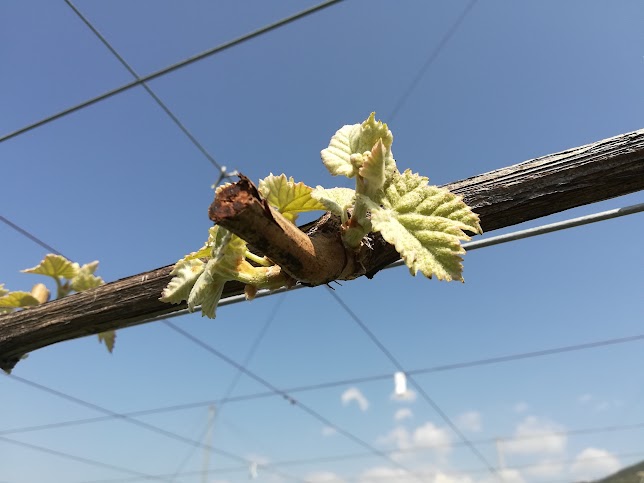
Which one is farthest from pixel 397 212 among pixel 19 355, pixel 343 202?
pixel 19 355

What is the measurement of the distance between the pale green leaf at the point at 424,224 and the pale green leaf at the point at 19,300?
0.65 m

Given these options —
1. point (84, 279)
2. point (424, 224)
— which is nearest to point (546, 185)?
point (424, 224)

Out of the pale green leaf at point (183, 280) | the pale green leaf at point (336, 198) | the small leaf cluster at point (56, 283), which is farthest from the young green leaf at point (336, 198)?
the small leaf cluster at point (56, 283)

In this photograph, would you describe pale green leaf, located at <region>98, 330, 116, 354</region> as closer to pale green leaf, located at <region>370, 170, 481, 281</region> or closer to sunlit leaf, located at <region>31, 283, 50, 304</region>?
sunlit leaf, located at <region>31, 283, 50, 304</region>

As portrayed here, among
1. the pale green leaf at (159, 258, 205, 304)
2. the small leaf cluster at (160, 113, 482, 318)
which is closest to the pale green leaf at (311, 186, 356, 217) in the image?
the small leaf cluster at (160, 113, 482, 318)

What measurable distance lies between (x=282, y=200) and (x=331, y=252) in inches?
2.1

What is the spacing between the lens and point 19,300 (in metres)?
0.74

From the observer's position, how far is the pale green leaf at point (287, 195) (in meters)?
0.34

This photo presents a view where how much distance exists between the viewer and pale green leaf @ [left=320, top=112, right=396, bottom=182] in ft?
1.04

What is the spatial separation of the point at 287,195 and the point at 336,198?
0.13ft

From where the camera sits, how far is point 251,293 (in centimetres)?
35

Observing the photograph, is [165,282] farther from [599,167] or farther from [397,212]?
[599,167]

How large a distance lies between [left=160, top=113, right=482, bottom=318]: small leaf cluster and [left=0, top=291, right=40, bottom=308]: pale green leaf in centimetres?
51

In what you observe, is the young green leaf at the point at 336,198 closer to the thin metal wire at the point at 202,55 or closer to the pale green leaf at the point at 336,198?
the pale green leaf at the point at 336,198
